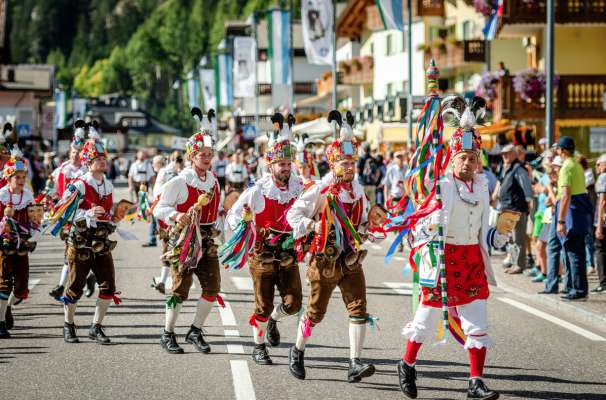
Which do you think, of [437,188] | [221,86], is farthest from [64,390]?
[221,86]

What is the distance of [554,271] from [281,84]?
26213 mm

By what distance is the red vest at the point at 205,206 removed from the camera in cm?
1001

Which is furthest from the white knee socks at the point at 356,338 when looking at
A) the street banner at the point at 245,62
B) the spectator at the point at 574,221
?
the street banner at the point at 245,62

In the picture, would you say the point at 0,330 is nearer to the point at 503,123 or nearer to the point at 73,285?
the point at 73,285

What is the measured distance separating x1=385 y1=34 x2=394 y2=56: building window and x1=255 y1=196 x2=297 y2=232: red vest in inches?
1750

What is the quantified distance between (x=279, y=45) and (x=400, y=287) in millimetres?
25236

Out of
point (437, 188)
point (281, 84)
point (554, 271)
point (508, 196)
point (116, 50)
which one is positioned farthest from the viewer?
point (116, 50)

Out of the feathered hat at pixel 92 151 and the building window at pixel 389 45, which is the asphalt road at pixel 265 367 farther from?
the building window at pixel 389 45

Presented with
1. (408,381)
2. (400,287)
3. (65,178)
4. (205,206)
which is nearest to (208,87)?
(400,287)

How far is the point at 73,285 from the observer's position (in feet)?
34.8

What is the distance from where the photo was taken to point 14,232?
442 inches

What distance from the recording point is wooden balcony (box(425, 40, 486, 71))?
38188 millimetres

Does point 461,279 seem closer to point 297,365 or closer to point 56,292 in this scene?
point 297,365

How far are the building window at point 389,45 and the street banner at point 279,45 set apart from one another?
14.5 m
